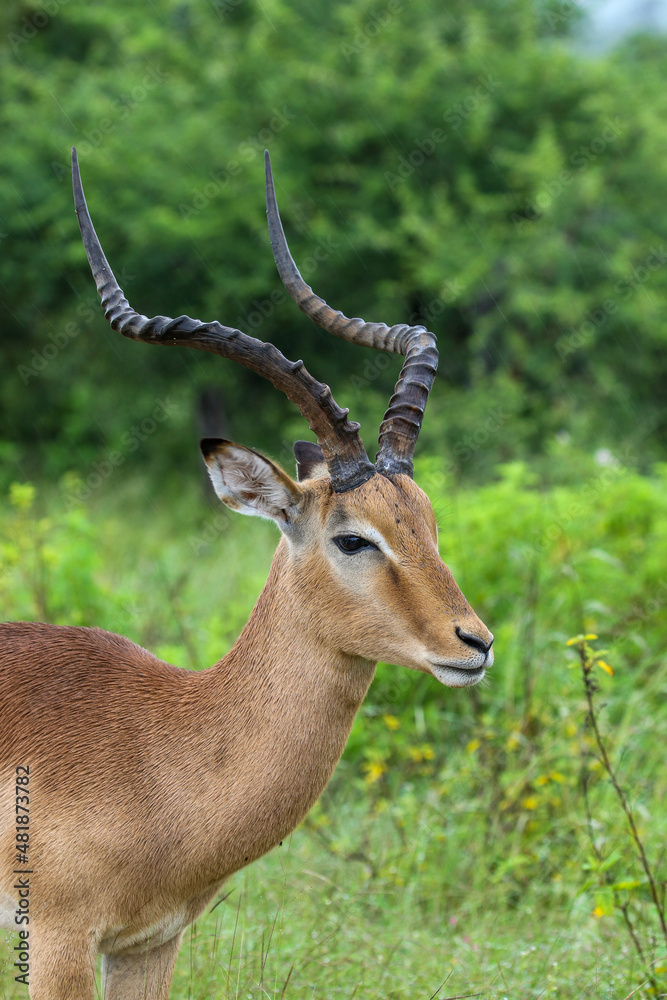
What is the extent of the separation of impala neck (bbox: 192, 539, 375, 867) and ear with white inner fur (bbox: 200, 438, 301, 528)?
0.75 ft

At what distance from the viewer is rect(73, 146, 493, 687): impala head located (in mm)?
3086

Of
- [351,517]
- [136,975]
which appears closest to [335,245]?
[351,517]

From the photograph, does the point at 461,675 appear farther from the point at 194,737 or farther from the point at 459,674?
the point at 194,737

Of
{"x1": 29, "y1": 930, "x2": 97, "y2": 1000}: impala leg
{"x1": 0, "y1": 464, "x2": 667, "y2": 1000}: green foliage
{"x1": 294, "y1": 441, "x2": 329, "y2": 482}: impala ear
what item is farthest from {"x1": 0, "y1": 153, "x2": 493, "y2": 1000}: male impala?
{"x1": 0, "y1": 464, "x2": 667, "y2": 1000}: green foliage

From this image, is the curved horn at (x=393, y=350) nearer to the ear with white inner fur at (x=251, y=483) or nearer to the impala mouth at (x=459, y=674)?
the ear with white inner fur at (x=251, y=483)

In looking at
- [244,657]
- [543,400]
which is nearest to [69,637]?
[244,657]

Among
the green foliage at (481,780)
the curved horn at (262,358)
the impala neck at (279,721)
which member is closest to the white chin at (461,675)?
the impala neck at (279,721)

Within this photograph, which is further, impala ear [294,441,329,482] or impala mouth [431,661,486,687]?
impala ear [294,441,329,482]

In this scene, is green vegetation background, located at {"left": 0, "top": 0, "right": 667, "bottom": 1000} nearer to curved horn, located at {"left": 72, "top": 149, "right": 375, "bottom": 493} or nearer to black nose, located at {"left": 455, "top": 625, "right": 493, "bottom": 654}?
curved horn, located at {"left": 72, "top": 149, "right": 375, "bottom": 493}

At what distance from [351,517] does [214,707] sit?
78cm

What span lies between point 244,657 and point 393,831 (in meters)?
2.53

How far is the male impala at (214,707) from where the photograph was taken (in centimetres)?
301

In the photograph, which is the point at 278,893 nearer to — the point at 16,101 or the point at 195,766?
the point at 195,766

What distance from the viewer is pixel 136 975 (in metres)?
3.36
